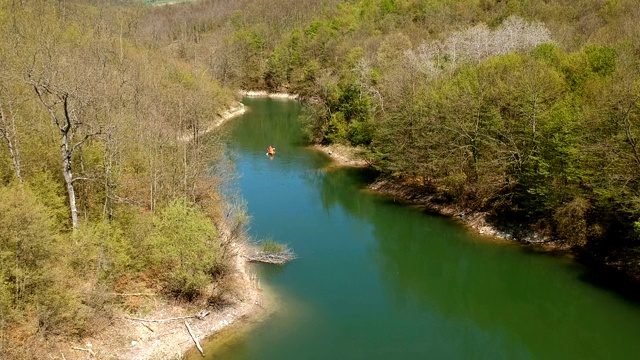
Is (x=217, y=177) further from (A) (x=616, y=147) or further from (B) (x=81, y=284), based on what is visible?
(A) (x=616, y=147)

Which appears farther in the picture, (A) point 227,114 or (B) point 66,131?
(A) point 227,114

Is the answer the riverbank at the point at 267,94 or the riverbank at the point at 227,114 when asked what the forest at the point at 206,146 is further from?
the riverbank at the point at 267,94

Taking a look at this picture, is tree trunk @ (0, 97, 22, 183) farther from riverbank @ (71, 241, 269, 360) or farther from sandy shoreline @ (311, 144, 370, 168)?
sandy shoreline @ (311, 144, 370, 168)

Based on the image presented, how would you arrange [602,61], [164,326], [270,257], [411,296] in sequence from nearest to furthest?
[164,326]
[411,296]
[270,257]
[602,61]

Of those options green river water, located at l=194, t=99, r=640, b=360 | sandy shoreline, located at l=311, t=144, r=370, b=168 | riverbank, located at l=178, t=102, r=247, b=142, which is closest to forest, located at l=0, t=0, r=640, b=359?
sandy shoreline, located at l=311, t=144, r=370, b=168

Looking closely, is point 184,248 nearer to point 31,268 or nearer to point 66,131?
point 31,268

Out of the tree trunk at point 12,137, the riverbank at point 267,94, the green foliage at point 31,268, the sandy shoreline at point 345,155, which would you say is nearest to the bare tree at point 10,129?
the tree trunk at point 12,137

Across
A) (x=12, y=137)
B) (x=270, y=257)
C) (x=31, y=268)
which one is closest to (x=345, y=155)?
(x=270, y=257)
